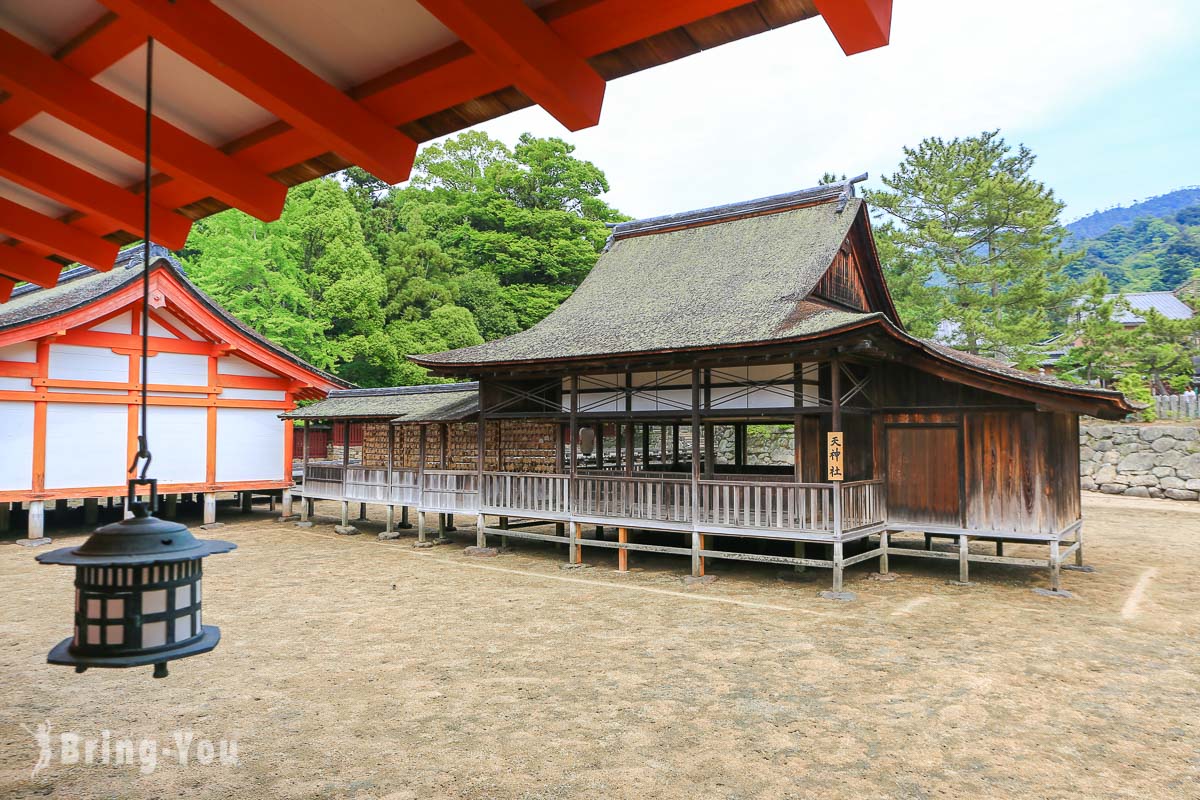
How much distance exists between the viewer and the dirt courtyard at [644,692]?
5.21 metres

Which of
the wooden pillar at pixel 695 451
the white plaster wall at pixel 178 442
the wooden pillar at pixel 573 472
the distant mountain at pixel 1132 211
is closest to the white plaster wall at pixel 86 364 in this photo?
the white plaster wall at pixel 178 442

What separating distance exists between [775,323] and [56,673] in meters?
10.9

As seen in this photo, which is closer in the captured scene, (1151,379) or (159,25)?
(159,25)

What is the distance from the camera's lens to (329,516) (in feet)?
71.3

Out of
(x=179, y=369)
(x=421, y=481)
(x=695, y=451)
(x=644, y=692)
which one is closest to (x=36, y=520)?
(x=179, y=369)

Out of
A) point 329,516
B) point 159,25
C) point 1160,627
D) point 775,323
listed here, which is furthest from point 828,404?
point 329,516

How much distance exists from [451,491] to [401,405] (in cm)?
350

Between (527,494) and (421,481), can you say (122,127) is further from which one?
(421,481)

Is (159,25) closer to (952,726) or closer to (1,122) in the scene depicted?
(1,122)

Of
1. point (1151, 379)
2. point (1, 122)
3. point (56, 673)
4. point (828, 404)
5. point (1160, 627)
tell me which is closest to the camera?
point (1, 122)

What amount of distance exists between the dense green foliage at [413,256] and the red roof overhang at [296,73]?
2498 cm

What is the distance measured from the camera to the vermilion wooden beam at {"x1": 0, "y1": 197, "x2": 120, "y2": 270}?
4.73m

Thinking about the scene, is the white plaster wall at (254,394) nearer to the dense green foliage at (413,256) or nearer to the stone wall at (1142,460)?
the dense green foliage at (413,256)

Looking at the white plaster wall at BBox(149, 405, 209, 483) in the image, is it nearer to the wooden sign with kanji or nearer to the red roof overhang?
the red roof overhang
